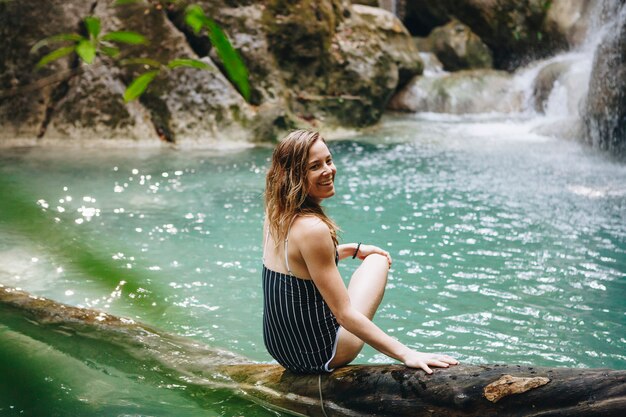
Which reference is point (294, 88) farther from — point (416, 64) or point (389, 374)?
point (389, 374)

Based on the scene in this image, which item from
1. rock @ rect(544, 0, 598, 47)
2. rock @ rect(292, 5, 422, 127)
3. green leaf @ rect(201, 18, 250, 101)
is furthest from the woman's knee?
rock @ rect(544, 0, 598, 47)

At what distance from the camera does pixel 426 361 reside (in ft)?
7.89

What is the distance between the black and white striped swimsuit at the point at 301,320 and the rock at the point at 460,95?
1184 centimetres

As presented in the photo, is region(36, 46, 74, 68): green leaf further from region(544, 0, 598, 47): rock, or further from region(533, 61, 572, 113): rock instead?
region(544, 0, 598, 47): rock

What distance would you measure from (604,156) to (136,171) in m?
6.86

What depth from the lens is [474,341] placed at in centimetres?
369

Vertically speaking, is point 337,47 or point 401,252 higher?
point 337,47

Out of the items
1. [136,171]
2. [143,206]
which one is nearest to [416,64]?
[136,171]

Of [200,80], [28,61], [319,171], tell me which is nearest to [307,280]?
[319,171]

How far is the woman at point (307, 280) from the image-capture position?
245 centimetres

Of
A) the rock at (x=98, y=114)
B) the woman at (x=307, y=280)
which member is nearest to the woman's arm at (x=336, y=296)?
the woman at (x=307, y=280)

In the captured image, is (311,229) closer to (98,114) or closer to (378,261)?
(378,261)

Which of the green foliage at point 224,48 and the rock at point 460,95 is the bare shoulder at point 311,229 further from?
the rock at point 460,95

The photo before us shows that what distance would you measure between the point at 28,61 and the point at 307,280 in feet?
29.1
